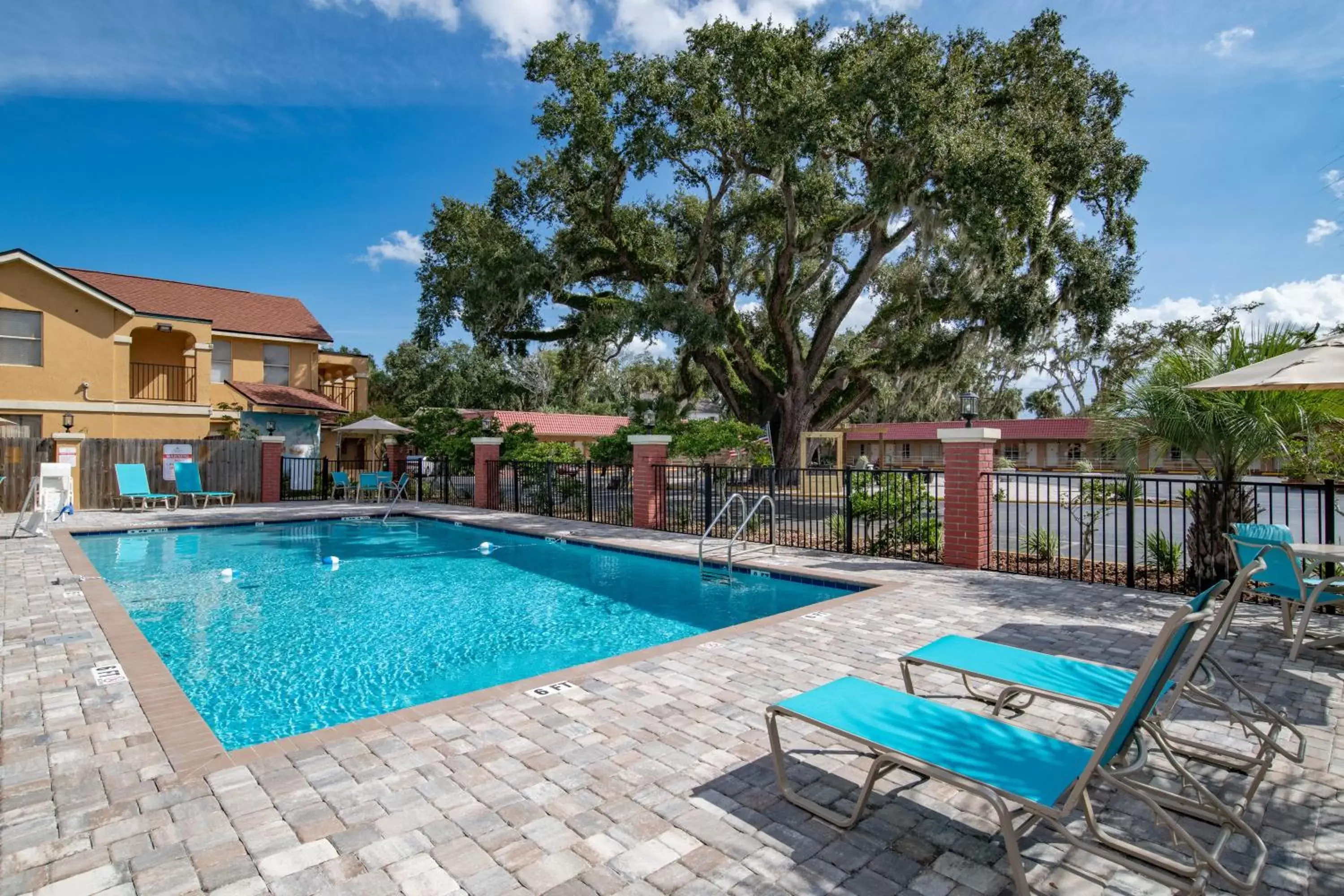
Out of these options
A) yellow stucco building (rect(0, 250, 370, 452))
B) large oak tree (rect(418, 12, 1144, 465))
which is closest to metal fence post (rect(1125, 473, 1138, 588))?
large oak tree (rect(418, 12, 1144, 465))

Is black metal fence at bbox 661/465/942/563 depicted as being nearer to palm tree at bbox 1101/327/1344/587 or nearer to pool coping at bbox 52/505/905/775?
pool coping at bbox 52/505/905/775

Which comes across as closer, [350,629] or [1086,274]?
[350,629]

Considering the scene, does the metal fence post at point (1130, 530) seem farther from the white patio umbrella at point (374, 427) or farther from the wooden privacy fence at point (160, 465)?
the wooden privacy fence at point (160, 465)

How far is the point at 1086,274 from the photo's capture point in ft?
52.9

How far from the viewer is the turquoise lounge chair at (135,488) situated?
15.6 meters

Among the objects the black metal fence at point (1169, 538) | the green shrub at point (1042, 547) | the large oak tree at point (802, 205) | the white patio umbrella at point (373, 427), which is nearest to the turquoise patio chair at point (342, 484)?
the white patio umbrella at point (373, 427)

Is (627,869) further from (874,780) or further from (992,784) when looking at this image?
(992,784)

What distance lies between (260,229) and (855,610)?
25535 mm

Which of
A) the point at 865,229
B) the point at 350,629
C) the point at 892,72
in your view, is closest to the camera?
the point at 350,629

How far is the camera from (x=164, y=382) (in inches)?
821

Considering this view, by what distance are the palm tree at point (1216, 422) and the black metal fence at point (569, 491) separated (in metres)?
8.39

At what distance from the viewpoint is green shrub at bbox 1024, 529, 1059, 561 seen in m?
8.52

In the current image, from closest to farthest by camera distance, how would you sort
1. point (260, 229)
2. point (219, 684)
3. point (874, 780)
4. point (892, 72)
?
1. point (874, 780)
2. point (219, 684)
3. point (892, 72)
4. point (260, 229)

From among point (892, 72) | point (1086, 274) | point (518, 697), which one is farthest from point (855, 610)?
point (1086, 274)
